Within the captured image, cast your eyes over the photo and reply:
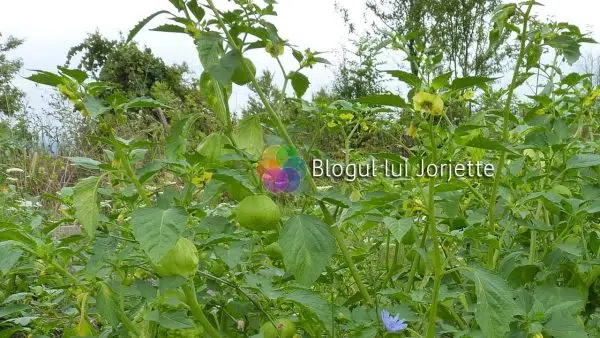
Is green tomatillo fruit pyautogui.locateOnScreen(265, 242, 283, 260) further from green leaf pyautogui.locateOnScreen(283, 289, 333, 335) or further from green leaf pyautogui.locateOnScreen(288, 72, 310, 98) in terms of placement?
green leaf pyautogui.locateOnScreen(288, 72, 310, 98)

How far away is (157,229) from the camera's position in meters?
0.82

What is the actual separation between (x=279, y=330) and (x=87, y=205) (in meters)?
0.38

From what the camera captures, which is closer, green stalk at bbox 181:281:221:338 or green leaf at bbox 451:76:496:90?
green leaf at bbox 451:76:496:90

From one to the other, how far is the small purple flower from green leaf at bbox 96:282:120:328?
1.39 ft

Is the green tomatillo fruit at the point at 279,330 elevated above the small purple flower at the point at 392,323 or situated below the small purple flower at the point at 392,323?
below

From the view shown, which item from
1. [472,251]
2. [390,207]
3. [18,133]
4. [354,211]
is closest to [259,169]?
[354,211]

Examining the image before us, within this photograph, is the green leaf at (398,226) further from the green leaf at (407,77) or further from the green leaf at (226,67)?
the green leaf at (226,67)

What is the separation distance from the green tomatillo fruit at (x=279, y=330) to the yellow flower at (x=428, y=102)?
43cm

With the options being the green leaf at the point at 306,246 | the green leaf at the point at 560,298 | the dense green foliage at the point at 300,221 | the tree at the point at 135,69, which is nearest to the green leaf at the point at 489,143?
the dense green foliage at the point at 300,221

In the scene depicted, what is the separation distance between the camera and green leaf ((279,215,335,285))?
863 millimetres

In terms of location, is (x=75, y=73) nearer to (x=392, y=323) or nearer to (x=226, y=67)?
(x=226, y=67)

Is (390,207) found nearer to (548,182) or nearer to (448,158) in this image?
(448,158)

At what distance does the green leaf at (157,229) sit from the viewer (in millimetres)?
797

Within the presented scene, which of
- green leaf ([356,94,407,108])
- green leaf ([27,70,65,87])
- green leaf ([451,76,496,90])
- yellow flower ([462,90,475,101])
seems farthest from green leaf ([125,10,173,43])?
yellow flower ([462,90,475,101])
